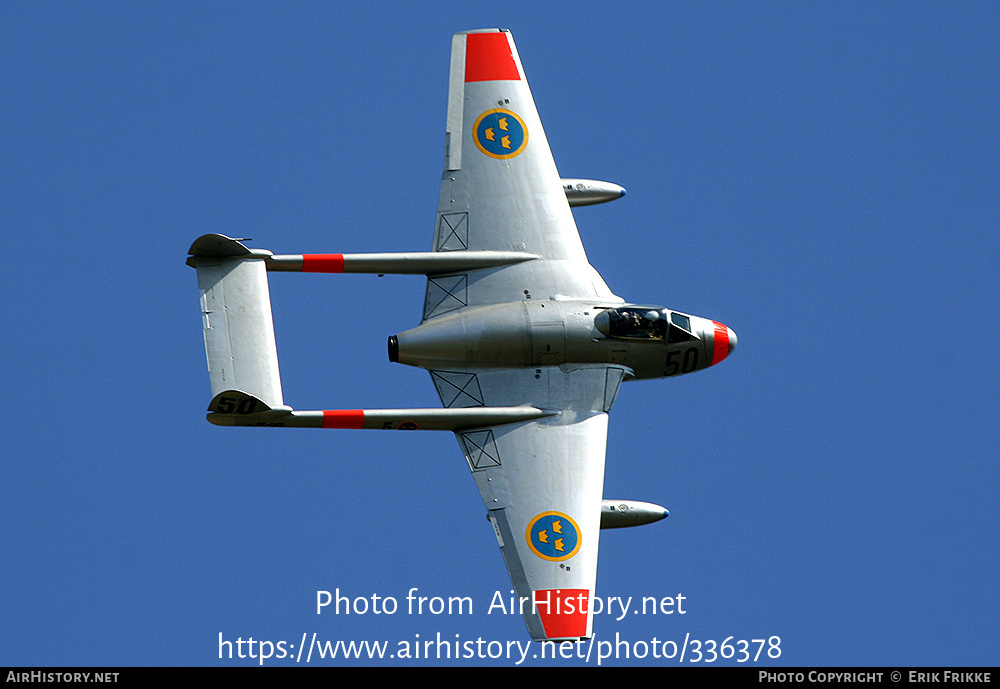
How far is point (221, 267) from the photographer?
1318 inches

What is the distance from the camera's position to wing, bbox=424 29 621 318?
117 feet

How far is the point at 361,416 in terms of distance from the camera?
110 feet

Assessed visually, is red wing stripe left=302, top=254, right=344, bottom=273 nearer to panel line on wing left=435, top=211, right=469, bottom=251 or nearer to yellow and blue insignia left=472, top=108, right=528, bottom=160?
panel line on wing left=435, top=211, right=469, bottom=251

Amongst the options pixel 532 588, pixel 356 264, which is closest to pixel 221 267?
pixel 356 264

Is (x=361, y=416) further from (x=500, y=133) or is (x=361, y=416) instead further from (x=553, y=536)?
(x=500, y=133)

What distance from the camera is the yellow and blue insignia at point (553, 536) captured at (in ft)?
109

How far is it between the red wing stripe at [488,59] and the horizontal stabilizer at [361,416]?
806 cm

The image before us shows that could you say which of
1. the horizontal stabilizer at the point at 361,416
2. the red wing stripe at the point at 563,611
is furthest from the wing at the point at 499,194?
the red wing stripe at the point at 563,611

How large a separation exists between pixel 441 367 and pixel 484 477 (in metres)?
2.63

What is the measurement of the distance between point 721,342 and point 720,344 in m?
0.05

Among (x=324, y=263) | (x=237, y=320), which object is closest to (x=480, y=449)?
(x=324, y=263)

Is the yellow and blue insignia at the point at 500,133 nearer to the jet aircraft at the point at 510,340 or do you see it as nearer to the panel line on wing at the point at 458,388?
the jet aircraft at the point at 510,340

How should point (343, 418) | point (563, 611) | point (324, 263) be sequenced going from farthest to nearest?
point (324, 263)
point (343, 418)
point (563, 611)
